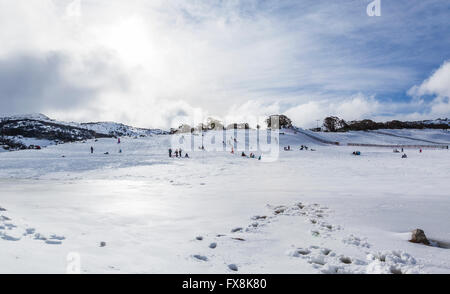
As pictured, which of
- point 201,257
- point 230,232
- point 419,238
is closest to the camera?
point 201,257

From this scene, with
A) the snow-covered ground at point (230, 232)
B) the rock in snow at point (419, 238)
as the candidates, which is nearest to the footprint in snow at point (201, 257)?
the snow-covered ground at point (230, 232)

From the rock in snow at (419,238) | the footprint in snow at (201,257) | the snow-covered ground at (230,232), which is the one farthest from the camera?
the rock in snow at (419,238)

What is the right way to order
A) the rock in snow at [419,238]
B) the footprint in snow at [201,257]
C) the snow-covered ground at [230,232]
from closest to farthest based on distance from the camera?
the snow-covered ground at [230,232], the footprint in snow at [201,257], the rock in snow at [419,238]

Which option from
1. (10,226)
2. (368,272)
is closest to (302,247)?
(368,272)

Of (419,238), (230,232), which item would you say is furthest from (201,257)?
(419,238)

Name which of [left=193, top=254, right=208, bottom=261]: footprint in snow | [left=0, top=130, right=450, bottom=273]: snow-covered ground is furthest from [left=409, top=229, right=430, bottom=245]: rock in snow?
[left=193, top=254, right=208, bottom=261]: footprint in snow

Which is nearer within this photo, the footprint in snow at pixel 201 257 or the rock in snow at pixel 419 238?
Result: the footprint in snow at pixel 201 257

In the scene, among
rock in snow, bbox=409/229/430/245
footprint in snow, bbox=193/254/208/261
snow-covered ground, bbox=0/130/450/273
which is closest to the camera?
snow-covered ground, bbox=0/130/450/273

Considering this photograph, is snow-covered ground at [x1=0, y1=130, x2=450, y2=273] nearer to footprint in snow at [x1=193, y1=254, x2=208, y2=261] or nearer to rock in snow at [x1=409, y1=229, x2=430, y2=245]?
footprint in snow at [x1=193, y1=254, x2=208, y2=261]

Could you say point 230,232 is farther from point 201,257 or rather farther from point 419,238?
point 419,238

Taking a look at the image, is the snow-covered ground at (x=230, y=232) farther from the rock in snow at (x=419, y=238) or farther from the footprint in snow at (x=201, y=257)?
the rock in snow at (x=419, y=238)

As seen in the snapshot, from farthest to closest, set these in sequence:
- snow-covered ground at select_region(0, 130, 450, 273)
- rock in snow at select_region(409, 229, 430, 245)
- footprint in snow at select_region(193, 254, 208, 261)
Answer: rock in snow at select_region(409, 229, 430, 245), footprint in snow at select_region(193, 254, 208, 261), snow-covered ground at select_region(0, 130, 450, 273)

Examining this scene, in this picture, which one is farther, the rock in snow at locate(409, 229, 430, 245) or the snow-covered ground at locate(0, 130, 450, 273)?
the rock in snow at locate(409, 229, 430, 245)
